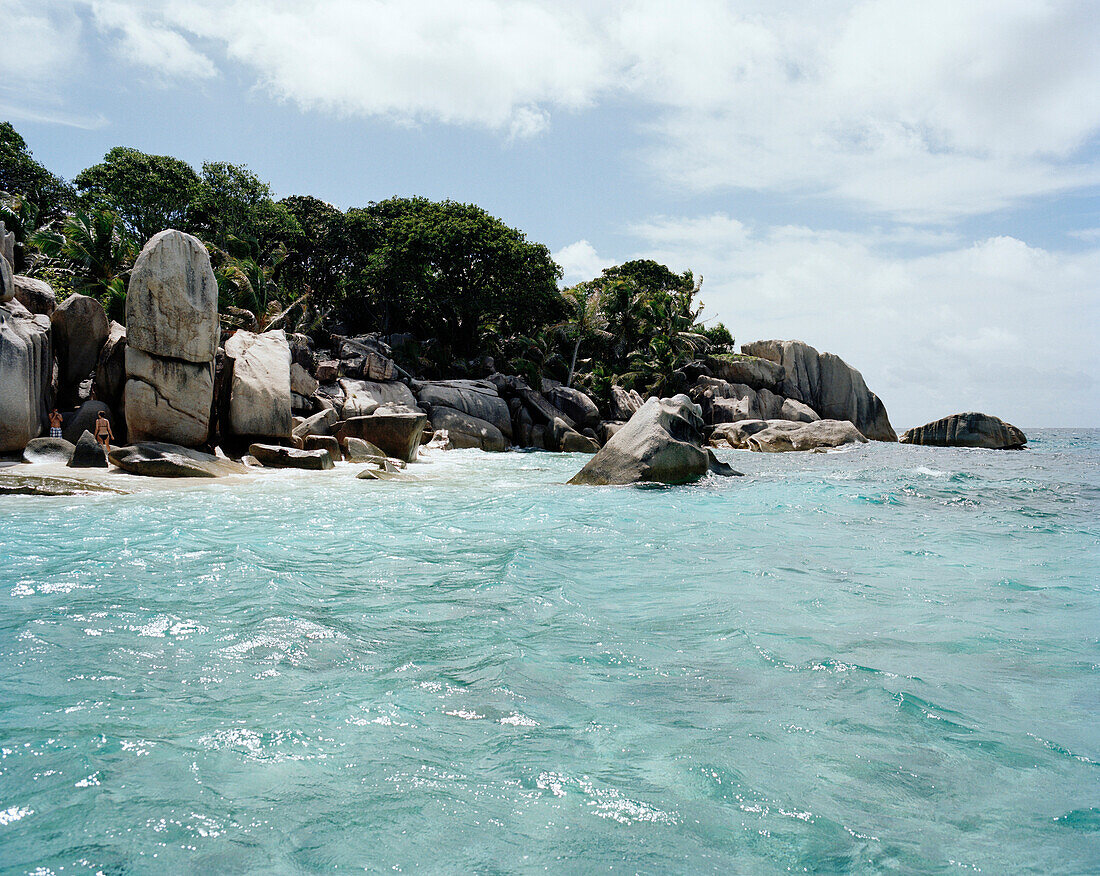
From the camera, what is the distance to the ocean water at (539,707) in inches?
91.9

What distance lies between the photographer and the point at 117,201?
30.8 m

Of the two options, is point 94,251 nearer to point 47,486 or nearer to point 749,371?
point 47,486

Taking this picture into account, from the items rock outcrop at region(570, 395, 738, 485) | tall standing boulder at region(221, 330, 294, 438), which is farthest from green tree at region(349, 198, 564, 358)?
rock outcrop at region(570, 395, 738, 485)

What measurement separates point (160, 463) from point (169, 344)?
3.15 metres

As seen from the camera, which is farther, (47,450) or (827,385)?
(827,385)

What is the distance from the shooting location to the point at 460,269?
31797mm

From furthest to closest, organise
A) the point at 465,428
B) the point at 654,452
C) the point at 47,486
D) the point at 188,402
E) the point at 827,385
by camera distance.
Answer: the point at 827,385
the point at 465,428
the point at 188,402
the point at 654,452
the point at 47,486

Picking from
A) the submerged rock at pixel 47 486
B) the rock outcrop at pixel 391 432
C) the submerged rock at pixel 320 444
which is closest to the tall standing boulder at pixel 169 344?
the submerged rock at pixel 320 444

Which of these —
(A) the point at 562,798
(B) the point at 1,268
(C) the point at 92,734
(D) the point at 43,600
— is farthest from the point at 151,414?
(A) the point at 562,798

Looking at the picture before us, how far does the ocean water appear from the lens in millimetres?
2334

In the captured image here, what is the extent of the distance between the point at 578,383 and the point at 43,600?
31.6m

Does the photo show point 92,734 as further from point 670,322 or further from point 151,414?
point 670,322

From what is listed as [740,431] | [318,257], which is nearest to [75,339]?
[318,257]

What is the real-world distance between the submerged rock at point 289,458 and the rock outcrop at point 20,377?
13.5 feet
